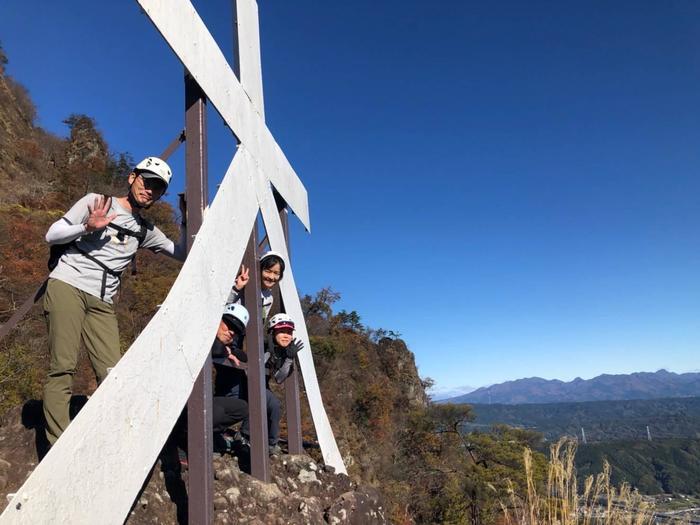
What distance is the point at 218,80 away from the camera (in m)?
2.67

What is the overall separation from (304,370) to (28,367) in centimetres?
503

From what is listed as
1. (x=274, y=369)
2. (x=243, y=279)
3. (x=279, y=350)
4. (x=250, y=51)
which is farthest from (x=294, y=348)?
(x=250, y=51)

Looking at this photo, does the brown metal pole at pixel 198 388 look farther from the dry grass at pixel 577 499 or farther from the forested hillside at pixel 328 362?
the forested hillside at pixel 328 362

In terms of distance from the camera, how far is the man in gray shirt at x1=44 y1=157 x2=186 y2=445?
1.92 meters

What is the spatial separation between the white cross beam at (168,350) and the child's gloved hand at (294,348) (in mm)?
838

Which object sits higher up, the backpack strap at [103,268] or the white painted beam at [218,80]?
the white painted beam at [218,80]

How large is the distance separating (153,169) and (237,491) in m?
1.77

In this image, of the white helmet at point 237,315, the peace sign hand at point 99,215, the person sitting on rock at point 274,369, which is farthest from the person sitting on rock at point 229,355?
the peace sign hand at point 99,215

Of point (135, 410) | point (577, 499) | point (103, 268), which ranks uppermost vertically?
point (103, 268)

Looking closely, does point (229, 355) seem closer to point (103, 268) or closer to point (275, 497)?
point (275, 497)

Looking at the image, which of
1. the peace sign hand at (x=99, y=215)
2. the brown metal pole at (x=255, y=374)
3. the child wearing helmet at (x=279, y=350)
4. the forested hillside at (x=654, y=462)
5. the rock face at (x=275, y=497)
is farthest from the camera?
the forested hillside at (x=654, y=462)

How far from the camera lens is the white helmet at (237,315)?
2.92 metres

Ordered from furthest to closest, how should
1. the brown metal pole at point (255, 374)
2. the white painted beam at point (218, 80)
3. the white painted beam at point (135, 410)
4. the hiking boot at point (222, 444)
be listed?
the hiking boot at point (222, 444)
the brown metal pole at point (255, 374)
the white painted beam at point (218, 80)
the white painted beam at point (135, 410)

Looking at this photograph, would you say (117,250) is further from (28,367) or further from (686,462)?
(686,462)
